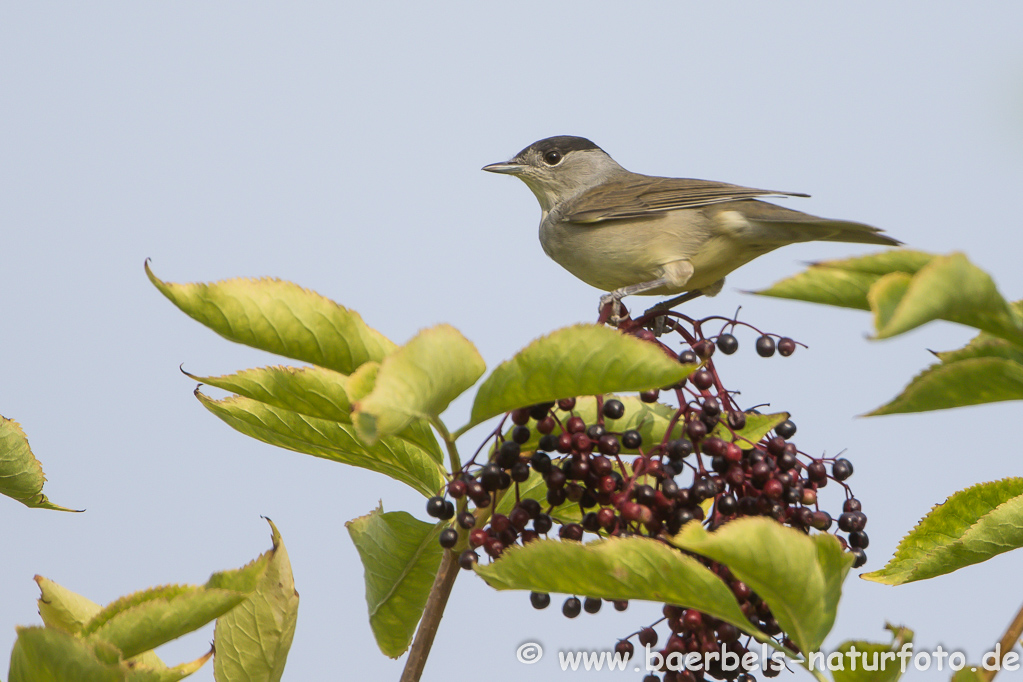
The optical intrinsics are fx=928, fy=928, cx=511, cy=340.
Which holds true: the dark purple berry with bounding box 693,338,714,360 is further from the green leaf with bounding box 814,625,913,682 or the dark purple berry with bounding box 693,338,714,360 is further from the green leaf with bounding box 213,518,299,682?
the green leaf with bounding box 213,518,299,682

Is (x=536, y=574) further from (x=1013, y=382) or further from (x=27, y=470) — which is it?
(x=27, y=470)

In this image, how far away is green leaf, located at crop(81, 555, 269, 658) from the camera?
2074mm

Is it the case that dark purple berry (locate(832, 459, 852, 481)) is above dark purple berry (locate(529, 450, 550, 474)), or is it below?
above

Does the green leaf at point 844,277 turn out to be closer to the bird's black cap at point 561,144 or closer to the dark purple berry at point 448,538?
the dark purple berry at point 448,538

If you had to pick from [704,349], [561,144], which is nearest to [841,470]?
[704,349]

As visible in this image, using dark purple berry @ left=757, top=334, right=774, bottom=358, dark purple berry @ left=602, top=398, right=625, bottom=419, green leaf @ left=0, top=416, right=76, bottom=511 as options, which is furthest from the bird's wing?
green leaf @ left=0, top=416, right=76, bottom=511

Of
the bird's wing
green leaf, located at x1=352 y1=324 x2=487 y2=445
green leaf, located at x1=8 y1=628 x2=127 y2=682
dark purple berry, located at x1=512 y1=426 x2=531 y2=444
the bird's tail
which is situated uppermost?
the bird's wing

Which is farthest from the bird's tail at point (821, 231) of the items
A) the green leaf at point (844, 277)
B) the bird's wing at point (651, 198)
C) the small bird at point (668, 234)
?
the green leaf at point (844, 277)

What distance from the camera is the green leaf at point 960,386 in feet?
6.94

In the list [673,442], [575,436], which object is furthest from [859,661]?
[575,436]

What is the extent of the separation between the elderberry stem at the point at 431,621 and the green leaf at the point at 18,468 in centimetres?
120

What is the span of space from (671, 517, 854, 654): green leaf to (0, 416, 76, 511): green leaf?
6.12 feet

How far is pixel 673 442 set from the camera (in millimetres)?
2453

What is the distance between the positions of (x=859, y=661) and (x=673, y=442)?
0.68 metres
